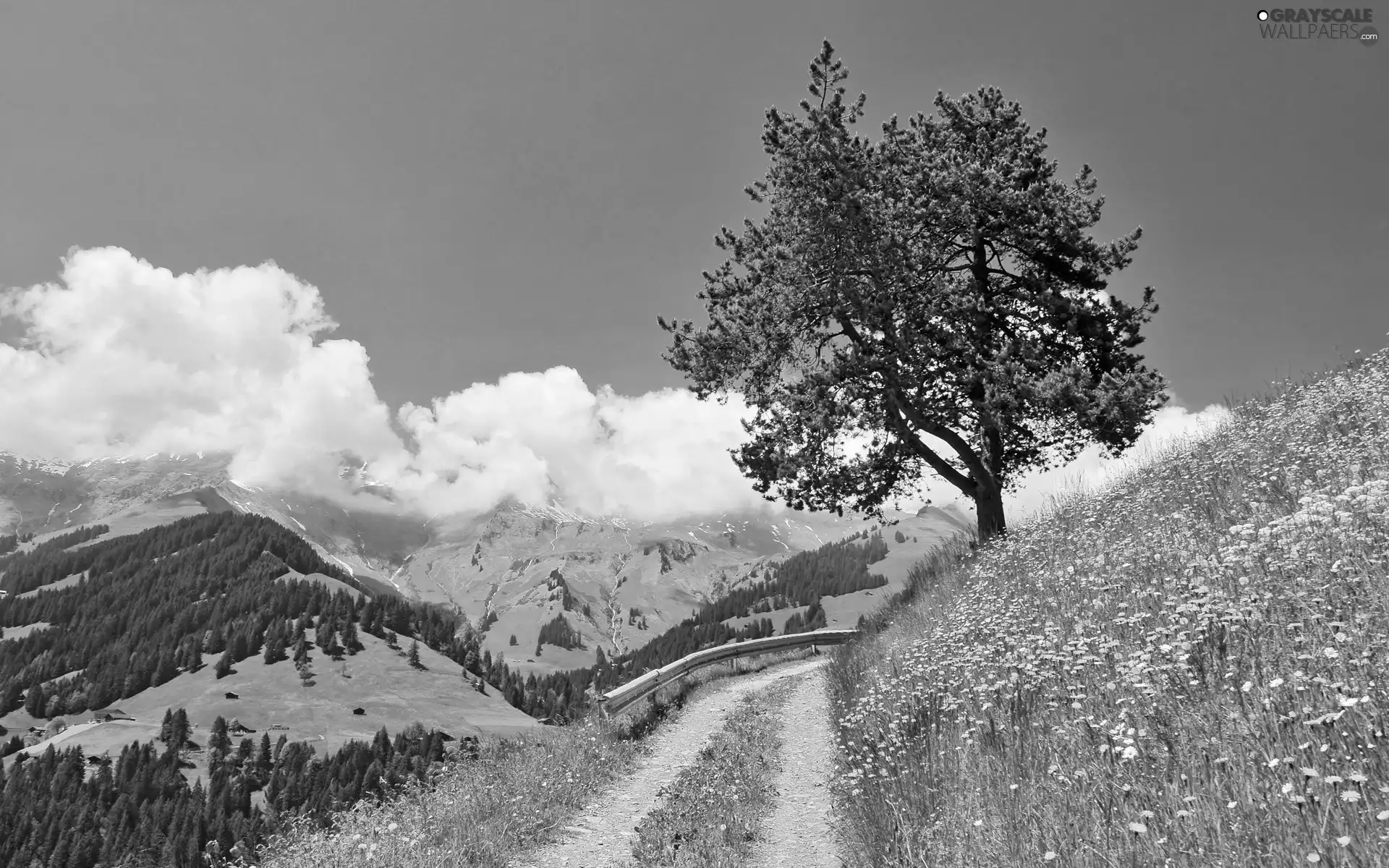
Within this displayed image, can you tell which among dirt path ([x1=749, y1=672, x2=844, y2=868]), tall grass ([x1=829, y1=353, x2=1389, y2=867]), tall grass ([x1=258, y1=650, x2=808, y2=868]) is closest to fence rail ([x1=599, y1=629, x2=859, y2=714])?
tall grass ([x1=258, y1=650, x2=808, y2=868])

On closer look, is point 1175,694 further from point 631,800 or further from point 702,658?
point 702,658

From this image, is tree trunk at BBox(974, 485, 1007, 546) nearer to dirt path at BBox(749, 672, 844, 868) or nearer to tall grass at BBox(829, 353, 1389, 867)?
dirt path at BBox(749, 672, 844, 868)

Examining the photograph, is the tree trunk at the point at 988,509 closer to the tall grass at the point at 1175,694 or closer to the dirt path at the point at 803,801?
the dirt path at the point at 803,801

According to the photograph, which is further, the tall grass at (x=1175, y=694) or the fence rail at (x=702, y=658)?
the fence rail at (x=702, y=658)

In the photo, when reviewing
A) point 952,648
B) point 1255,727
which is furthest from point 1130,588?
point 1255,727

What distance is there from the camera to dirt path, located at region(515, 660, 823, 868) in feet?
29.0

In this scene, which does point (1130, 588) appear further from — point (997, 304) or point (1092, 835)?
point (997, 304)

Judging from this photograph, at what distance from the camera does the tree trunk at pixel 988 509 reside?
21422 millimetres

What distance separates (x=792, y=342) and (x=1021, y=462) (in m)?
8.39

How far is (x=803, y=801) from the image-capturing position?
35.4 feet

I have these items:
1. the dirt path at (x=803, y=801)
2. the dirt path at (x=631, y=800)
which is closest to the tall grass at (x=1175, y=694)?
the dirt path at (x=803, y=801)

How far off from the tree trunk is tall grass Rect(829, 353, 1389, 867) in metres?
9.72

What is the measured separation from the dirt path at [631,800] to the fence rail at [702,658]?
1201 millimetres

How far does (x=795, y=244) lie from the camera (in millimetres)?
20531
